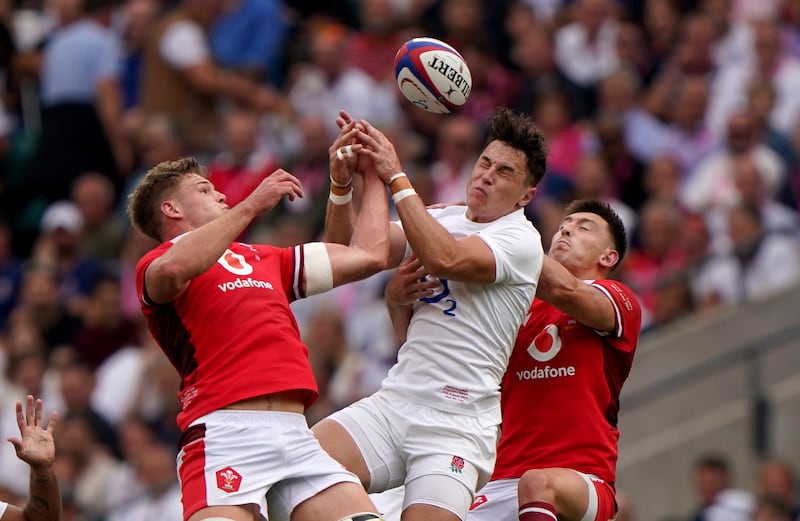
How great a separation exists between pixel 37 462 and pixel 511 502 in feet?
7.59

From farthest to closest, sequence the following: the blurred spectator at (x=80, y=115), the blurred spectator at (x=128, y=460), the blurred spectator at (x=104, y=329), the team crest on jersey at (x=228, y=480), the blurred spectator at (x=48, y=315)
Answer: the blurred spectator at (x=80, y=115) → the blurred spectator at (x=48, y=315) → the blurred spectator at (x=104, y=329) → the blurred spectator at (x=128, y=460) → the team crest on jersey at (x=228, y=480)

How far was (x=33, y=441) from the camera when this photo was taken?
870 cm

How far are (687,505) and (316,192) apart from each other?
422cm

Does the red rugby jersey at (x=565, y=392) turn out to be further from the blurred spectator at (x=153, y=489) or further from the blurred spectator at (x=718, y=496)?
the blurred spectator at (x=153, y=489)

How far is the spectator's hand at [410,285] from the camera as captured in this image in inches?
358

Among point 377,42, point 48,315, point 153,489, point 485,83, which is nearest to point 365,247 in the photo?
point 153,489

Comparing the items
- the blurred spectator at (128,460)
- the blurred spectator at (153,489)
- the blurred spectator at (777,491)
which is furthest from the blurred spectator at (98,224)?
the blurred spectator at (777,491)

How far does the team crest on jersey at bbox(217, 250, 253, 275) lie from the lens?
850cm

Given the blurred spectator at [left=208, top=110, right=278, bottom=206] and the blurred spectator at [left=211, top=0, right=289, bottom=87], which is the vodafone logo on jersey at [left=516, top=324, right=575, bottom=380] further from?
the blurred spectator at [left=211, top=0, right=289, bottom=87]

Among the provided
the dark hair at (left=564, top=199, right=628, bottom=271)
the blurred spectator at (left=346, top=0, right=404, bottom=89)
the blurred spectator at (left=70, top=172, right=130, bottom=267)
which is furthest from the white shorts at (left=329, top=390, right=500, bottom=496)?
the blurred spectator at (left=70, top=172, right=130, bottom=267)

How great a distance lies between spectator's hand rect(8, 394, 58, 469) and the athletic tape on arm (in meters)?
1.37

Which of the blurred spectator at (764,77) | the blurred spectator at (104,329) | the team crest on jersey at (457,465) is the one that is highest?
the blurred spectator at (764,77)

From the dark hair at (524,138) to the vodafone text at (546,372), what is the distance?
0.93 meters

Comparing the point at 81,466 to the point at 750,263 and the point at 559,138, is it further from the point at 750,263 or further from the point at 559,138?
the point at 750,263
